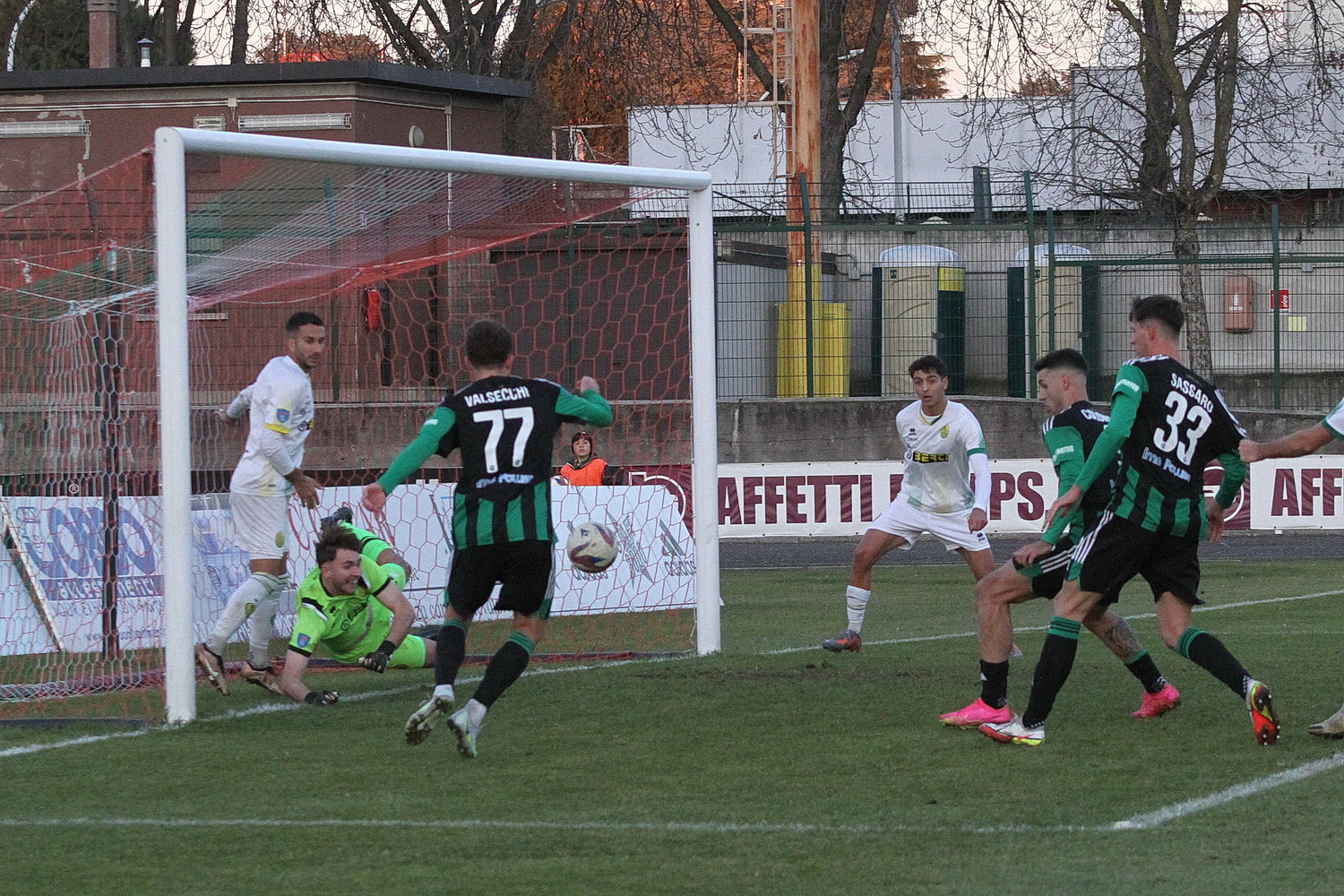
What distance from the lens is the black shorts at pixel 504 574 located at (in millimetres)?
6699

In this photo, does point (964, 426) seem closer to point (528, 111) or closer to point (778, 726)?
point (778, 726)

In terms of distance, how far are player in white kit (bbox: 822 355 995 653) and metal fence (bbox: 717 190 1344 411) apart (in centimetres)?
910

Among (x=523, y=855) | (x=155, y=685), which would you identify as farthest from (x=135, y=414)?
(x=523, y=855)

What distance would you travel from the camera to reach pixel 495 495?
6.69 m

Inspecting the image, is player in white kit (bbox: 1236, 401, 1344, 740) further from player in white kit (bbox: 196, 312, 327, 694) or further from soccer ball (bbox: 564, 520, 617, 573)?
player in white kit (bbox: 196, 312, 327, 694)

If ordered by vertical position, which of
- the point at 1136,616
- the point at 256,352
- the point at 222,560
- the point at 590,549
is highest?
the point at 256,352

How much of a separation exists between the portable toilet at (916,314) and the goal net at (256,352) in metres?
6.99

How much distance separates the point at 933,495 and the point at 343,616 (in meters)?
3.69

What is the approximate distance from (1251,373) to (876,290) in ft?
15.7

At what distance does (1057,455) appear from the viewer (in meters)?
7.65

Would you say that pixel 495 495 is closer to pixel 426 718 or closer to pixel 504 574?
pixel 504 574

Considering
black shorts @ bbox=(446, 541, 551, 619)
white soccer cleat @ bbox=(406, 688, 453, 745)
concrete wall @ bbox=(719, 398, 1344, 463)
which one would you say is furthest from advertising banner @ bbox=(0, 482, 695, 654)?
concrete wall @ bbox=(719, 398, 1344, 463)

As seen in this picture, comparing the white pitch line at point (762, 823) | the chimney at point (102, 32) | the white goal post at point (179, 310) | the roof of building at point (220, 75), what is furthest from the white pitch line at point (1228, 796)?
the chimney at point (102, 32)

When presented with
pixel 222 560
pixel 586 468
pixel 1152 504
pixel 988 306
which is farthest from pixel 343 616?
pixel 988 306
